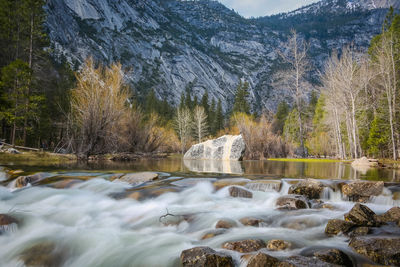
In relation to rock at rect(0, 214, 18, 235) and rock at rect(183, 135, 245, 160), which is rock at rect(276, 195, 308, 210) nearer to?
rock at rect(0, 214, 18, 235)

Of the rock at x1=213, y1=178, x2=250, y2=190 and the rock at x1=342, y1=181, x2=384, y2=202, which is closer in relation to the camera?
the rock at x1=342, y1=181, x2=384, y2=202

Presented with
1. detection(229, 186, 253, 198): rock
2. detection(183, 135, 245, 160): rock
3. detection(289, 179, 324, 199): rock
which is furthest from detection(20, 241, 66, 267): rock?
detection(183, 135, 245, 160): rock

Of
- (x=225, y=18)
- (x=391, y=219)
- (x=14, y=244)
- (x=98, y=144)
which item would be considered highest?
(x=225, y=18)

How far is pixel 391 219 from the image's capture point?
379cm

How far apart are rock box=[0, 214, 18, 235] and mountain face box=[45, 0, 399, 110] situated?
62.0 m

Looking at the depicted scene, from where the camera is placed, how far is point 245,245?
3068mm

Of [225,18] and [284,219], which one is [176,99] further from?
[225,18]

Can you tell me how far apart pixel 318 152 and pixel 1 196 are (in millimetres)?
39590

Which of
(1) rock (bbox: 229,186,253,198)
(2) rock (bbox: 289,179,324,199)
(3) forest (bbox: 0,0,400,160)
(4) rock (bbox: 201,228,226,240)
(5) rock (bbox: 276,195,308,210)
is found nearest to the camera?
(4) rock (bbox: 201,228,226,240)

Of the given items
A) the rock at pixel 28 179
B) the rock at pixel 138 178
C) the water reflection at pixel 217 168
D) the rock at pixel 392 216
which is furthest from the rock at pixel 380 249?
the rock at pixel 28 179

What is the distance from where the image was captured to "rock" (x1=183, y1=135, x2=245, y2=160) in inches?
711

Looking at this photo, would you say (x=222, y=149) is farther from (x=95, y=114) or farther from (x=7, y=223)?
(x=7, y=223)

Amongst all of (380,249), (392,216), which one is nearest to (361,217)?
(392,216)

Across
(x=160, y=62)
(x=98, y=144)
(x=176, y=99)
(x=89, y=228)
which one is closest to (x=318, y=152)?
(x=98, y=144)
